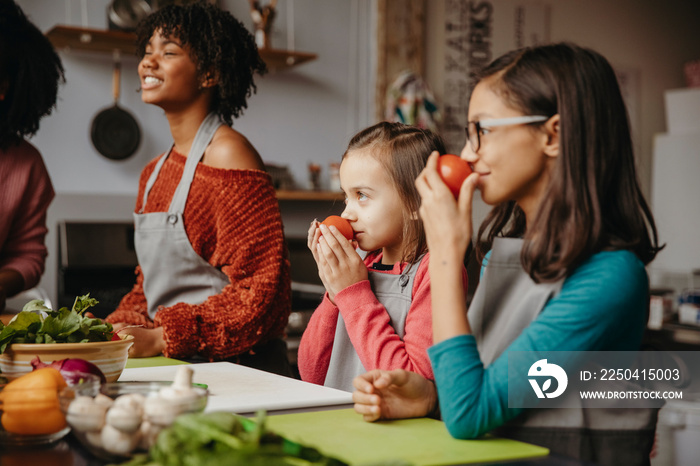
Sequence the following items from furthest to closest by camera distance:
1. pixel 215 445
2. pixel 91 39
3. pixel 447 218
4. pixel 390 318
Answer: pixel 91 39 → pixel 390 318 → pixel 447 218 → pixel 215 445

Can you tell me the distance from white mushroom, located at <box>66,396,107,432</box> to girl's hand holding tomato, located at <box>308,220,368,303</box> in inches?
22.7

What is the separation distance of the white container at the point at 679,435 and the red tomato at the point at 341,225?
206cm

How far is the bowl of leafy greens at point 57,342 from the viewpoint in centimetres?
102

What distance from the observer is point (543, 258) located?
3.18 ft

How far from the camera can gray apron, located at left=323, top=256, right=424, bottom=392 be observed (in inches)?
51.5

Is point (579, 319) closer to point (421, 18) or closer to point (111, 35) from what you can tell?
point (111, 35)

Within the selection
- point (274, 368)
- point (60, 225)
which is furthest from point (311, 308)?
point (274, 368)

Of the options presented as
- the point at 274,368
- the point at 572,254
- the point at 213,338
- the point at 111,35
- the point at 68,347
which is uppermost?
the point at 111,35

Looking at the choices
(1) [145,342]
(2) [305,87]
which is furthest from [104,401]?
(2) [305,87]

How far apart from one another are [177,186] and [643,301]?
1135 millimetres

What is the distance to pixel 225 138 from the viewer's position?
1712 mm

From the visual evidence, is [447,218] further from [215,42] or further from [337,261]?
[215,42]

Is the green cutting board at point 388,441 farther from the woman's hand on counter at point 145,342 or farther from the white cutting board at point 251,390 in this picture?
the woman's hand on counter at point 145,342

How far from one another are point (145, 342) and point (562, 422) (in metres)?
0.86
